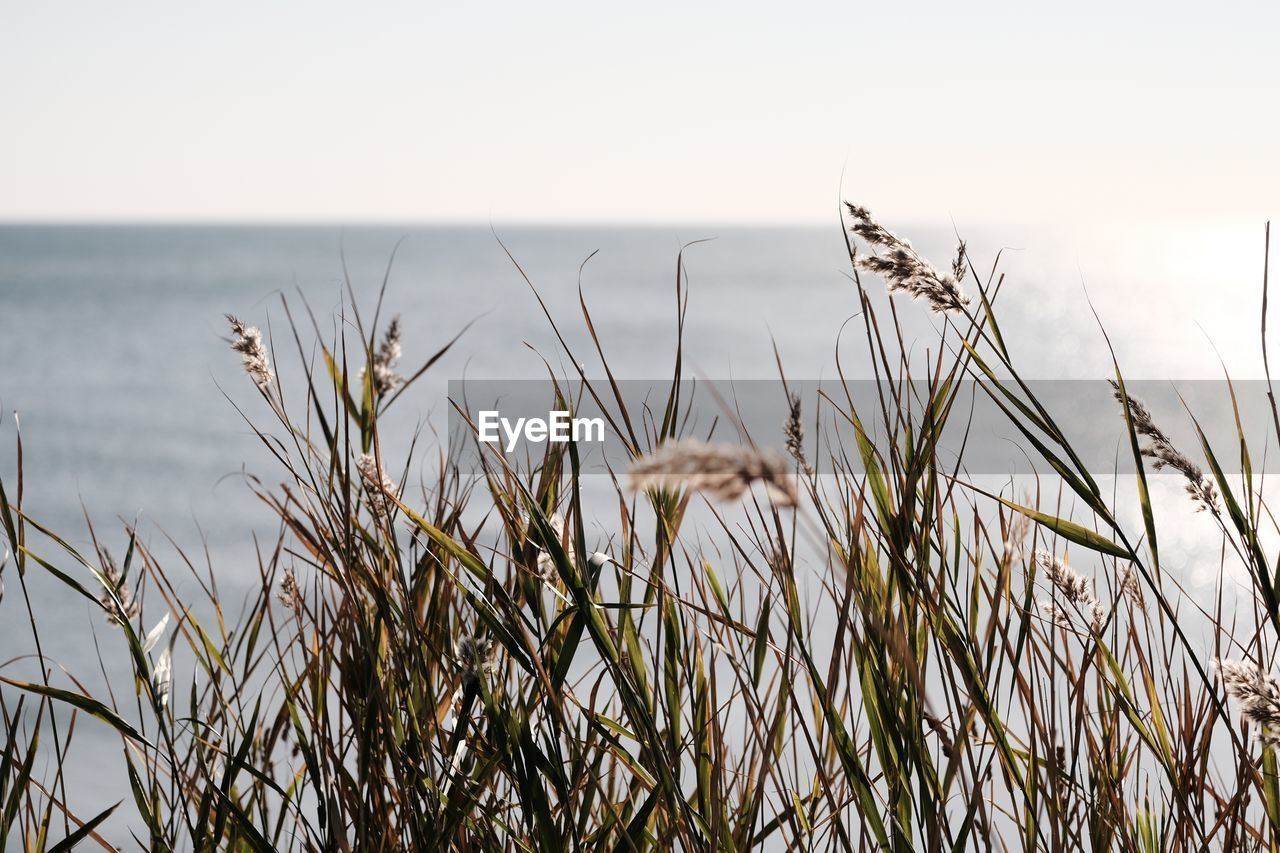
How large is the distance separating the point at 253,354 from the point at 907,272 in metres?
0.40

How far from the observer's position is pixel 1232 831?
2.19 ft

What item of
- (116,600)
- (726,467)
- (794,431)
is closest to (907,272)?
(794,431)

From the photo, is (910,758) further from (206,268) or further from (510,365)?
(206,268)

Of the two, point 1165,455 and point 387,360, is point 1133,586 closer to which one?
point 1165,455

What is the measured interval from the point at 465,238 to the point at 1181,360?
3463 cm

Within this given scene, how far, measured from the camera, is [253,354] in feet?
2.25

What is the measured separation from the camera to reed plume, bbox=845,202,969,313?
62 centimetres

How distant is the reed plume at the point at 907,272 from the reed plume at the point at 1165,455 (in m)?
0.11

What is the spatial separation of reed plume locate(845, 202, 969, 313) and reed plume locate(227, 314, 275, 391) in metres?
0.37

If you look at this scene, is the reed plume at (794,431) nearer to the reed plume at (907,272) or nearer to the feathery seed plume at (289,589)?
the reed plume at (907,272)

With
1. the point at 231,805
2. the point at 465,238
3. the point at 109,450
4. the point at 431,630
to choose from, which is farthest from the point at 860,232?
the point at 465,238

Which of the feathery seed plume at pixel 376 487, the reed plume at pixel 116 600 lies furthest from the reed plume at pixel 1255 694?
the reed plume at pixel 116 600

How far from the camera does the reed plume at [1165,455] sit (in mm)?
594

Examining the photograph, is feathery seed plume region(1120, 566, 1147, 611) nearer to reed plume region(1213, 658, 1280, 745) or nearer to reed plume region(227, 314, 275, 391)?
reed plume region(1213, 658, 1280, 745)
